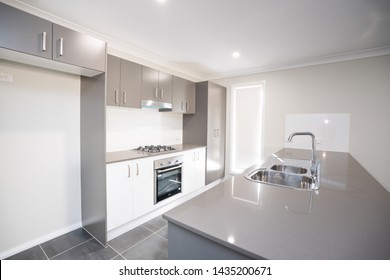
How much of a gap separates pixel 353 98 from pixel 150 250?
3.50 meters

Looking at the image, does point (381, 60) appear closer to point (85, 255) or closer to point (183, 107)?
point (183, 107)

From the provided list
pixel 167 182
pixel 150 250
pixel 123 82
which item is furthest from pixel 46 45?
pixel 150 250

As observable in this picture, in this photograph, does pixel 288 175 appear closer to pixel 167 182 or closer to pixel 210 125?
pixel 167 182

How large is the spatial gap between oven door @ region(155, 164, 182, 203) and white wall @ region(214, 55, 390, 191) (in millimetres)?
1990

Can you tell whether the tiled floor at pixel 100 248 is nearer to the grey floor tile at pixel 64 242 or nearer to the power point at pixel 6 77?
the grey floor tile at pixel 64 242

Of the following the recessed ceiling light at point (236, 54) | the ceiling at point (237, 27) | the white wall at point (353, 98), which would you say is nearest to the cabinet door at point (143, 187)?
the ceiling at point (237, 27)

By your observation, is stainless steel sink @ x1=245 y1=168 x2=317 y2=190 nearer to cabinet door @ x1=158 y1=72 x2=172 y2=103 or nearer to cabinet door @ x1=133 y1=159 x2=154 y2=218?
cabinet door @ x1=133 y1=159 x2=154 y2=218

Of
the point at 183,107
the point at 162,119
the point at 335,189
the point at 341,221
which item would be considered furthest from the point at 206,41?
the point at 341,221

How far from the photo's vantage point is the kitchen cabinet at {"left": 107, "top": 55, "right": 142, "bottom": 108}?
2100 millimetres

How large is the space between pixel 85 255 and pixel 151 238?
25.6 inches

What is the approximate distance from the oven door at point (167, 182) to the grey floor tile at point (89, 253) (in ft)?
2.59

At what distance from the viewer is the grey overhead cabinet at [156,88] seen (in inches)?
98.7

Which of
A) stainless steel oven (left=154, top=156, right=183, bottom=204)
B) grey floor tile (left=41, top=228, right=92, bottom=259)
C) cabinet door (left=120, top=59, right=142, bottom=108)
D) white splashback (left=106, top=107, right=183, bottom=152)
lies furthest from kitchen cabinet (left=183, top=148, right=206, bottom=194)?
grey floor tile (left=41, top=228, right=92, bottom=259)

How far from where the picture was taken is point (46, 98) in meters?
1.90
